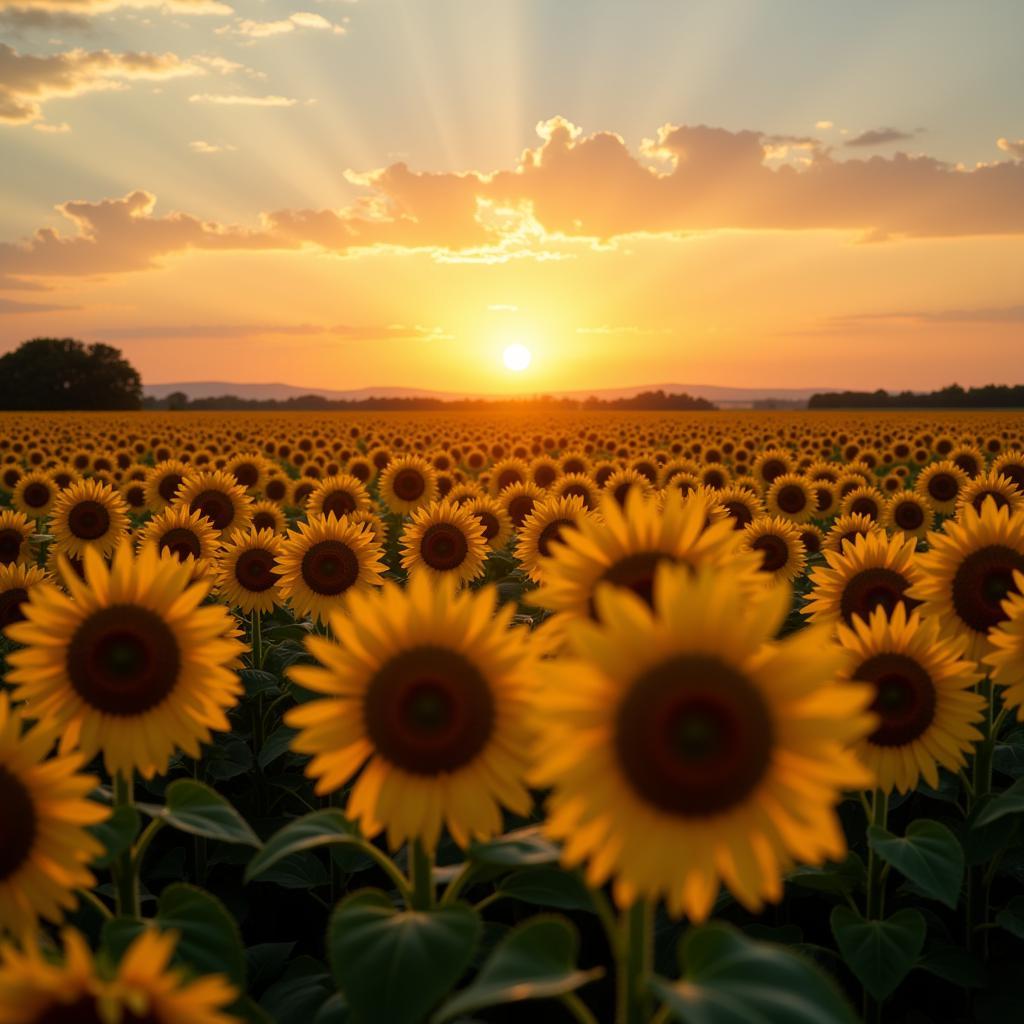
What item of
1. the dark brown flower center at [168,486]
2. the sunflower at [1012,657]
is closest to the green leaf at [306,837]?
the sunflower at [1012,657]

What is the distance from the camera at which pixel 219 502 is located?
479 inches

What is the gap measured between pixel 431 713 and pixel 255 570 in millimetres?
6509

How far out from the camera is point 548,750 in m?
2.54

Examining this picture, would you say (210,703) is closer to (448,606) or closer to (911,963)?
(448,606)

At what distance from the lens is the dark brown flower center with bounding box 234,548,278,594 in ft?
30.5

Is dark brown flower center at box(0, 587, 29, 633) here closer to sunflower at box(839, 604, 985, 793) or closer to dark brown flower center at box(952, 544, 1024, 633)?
sunflower at box(839, 604, 985, 793)

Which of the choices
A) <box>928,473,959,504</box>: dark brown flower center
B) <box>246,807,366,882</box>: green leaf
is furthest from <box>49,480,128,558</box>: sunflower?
<box>928,473,959,504</box>: dark brown flower center

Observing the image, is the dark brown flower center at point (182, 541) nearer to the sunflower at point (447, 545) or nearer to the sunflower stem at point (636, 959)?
the sunflower at point (447, 545)

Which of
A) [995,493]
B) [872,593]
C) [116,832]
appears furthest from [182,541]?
[995,493]

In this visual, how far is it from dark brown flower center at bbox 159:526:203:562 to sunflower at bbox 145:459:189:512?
561 cm

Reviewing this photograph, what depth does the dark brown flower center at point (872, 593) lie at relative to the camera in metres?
6.04

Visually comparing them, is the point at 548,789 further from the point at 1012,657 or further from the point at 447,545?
the point at 447,545

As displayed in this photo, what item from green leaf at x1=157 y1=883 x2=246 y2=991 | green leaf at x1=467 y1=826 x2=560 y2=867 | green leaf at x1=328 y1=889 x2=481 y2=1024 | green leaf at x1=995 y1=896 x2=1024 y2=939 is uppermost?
green leaf at x1=467 y1=826 x2=560 y2=867

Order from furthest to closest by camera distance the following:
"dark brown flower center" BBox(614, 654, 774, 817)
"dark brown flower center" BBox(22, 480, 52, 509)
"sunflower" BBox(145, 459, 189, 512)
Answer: "dark brown flower center" BBox(22, 480, 52, 509), "sunflower" BBox(145, 459, 189, 512), "dark brown flower center" BBox(614, 654, 774, 817)
